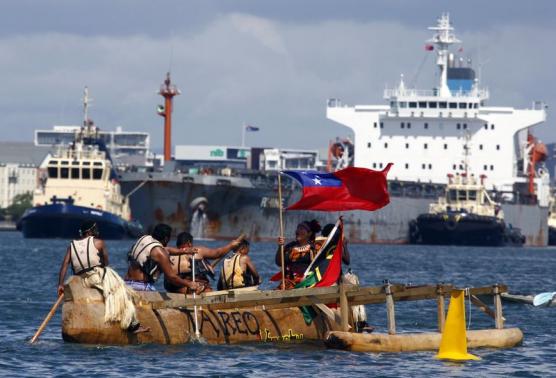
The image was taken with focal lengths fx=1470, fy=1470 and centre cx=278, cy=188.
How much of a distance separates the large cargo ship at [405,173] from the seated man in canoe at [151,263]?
198 ft

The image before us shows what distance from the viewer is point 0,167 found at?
180000 millimetres

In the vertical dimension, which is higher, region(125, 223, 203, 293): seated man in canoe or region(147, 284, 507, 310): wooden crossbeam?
region(125, 223, 203, 293): seated man in canoe

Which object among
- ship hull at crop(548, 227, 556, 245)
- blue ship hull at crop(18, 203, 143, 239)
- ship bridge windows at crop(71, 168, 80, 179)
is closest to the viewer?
blue ship hull at crop(18, 203, 143, 239)

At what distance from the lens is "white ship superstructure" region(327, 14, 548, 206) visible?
92.6 metres

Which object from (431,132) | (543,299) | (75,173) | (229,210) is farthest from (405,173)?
(543,299)

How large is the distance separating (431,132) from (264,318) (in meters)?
72.3

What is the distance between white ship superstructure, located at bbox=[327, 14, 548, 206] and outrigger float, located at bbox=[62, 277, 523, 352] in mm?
70555

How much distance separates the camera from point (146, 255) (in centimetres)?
2050

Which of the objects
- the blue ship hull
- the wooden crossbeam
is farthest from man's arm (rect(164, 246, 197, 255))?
the blue ship hull

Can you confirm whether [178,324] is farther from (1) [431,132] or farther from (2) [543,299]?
(1) [431,132]

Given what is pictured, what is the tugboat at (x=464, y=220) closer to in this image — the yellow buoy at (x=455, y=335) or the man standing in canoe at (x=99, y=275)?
the yellow buoy at (x=455, y=335)

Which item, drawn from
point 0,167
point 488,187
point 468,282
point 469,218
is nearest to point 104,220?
point 469,218

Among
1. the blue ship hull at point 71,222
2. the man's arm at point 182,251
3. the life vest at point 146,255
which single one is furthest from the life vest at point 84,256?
the blue ship hull at point 71,222

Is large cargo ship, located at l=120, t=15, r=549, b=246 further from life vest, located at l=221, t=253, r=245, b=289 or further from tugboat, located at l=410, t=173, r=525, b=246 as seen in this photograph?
life vest, located at l=221, t=253, r=245, b=289
